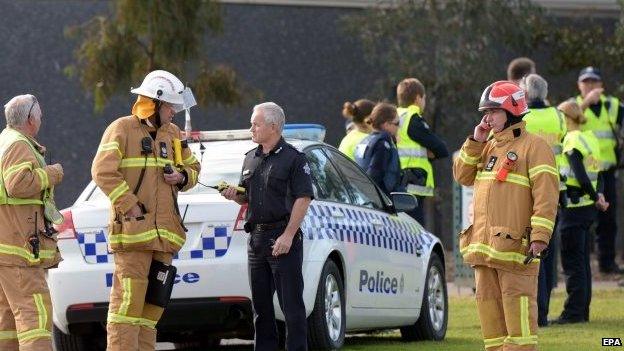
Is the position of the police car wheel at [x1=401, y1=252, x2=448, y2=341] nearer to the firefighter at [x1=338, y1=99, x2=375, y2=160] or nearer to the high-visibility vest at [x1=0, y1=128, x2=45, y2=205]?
the firefighter at [x1=338, y1=99, x2=375, y2=160]

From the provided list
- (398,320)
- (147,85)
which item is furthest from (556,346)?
(147,85)

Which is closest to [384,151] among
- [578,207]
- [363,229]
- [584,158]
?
[363,229]

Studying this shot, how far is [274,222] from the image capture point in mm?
9617

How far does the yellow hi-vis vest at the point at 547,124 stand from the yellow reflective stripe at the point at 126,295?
168 inches

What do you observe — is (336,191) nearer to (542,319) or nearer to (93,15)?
(542,319)

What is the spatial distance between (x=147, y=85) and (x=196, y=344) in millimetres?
3815

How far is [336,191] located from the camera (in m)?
11.4

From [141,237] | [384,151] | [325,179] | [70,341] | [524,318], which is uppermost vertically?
→ [384,151]

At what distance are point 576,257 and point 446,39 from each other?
7348mm

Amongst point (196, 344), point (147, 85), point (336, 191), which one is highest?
point (147, 85)

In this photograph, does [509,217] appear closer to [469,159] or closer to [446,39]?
[469,159]

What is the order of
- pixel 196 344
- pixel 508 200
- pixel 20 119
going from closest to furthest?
pixel 508 200 → pixel 20 119 → pixel 196 344

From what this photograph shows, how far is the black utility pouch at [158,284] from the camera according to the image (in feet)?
30.7
